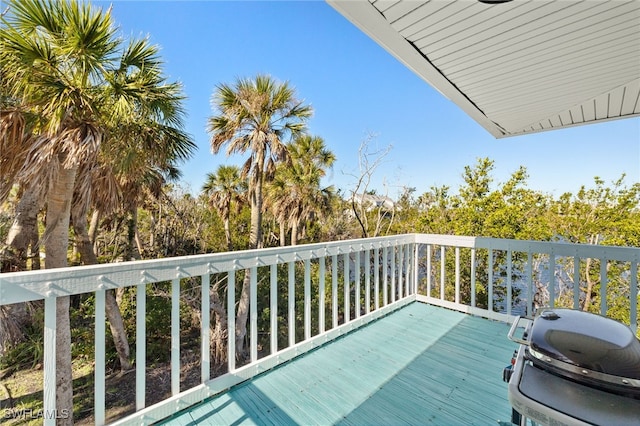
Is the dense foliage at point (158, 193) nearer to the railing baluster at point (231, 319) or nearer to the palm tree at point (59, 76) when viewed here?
the palm tree at point (59, 76)

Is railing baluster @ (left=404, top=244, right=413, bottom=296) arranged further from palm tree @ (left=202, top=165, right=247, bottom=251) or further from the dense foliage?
palm tree @ (left=202, top=165, right=247, bottom=251)

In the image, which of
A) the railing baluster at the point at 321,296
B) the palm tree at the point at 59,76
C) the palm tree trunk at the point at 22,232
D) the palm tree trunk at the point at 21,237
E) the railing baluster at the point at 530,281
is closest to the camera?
the railing baluster at the point at 321,296

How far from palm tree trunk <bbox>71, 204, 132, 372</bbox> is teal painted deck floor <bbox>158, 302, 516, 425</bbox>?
499cm

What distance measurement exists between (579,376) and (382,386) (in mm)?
1299

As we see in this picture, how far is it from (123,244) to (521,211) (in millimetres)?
14887

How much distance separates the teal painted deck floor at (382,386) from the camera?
1515 millimetres

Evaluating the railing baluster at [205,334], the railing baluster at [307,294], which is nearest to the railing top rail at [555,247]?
the railing baluster at [307,294]

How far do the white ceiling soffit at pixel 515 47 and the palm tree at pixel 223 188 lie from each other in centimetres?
1228

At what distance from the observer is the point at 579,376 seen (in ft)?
2.38

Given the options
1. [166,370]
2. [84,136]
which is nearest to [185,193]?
[166,370]

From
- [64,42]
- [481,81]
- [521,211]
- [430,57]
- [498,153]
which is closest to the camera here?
[430,57]

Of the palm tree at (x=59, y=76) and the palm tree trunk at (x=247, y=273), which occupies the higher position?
the palm tree at (x=59, y=76)

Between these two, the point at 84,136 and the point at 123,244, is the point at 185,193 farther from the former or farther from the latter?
the point at 84,136

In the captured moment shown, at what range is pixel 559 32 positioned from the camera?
1620 mm
